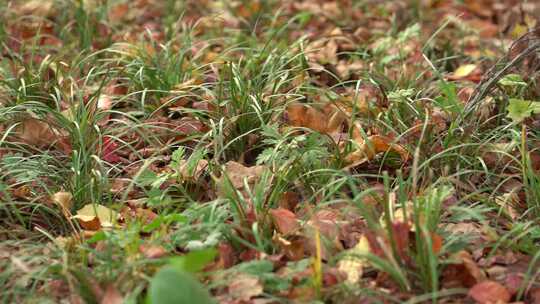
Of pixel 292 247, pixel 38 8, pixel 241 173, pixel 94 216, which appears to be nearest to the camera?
pixel 292 247

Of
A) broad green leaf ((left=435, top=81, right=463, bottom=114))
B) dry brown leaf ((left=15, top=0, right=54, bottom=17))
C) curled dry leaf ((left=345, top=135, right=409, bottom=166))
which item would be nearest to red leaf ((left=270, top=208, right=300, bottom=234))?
curled dry leaf ((left=345, top=135, right=409, bottom=166))

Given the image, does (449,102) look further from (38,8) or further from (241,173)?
(38,8)

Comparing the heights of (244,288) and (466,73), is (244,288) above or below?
below

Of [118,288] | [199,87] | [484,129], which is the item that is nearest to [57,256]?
[118,288]

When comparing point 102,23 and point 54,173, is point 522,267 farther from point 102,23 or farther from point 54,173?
point 102,23

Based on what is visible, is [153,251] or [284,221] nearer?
[153,251]

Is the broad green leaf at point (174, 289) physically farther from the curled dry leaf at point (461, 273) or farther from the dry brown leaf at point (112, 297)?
the curled dry leaf at point (461, 273)

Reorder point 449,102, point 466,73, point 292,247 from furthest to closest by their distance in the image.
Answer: point 466,73, point 449,102, point 292,247

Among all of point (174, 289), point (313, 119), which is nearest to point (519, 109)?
point (313, 119)
